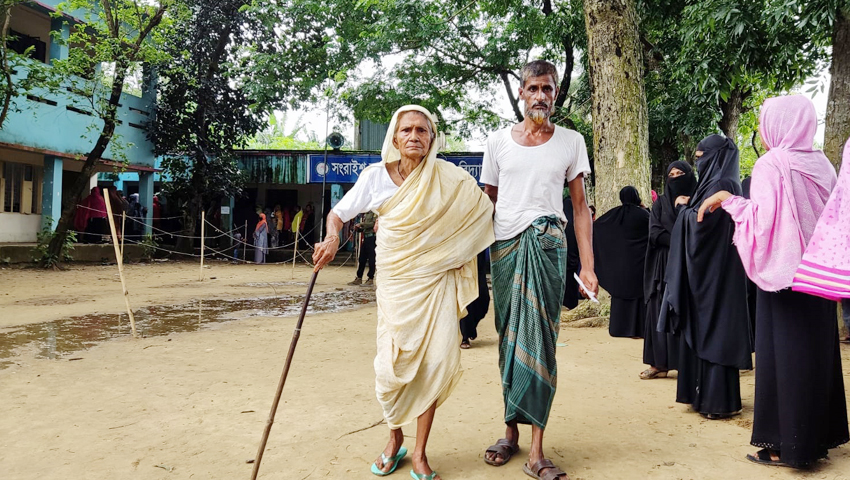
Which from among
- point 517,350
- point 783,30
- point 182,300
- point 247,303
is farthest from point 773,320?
point 182,300

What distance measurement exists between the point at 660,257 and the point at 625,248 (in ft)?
3.55

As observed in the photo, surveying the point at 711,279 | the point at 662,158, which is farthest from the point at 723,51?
the point at 662,158

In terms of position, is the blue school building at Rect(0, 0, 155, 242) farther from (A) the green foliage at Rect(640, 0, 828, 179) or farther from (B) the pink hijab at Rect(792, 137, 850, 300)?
(B) the pink hijab at Rect(792, 137, 850, 300)

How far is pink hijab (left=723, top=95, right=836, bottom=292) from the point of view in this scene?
9.62 ft

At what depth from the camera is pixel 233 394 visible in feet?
14.3

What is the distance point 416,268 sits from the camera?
287 cm

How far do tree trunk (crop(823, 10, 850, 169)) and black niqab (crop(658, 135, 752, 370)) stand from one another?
10.6 ft

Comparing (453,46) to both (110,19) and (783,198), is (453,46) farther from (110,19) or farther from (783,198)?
(783,198)

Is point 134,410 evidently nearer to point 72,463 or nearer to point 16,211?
point 72,463

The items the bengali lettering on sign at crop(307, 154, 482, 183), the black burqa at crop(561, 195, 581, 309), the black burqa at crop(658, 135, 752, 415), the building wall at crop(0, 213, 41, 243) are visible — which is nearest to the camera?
the black burqa at crop(658, 135, 752, 415)

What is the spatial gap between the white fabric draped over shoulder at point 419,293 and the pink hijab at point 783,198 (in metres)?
1.33

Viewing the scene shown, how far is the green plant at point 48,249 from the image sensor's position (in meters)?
13.9

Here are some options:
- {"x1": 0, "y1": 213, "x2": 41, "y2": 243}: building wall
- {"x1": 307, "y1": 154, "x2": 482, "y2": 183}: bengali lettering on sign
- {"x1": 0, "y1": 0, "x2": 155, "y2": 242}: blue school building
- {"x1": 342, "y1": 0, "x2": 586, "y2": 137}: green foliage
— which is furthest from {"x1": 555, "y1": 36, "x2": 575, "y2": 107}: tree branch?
{"x1": 0, "y1": 213, "x2": 41, "y2": 243}: building wall

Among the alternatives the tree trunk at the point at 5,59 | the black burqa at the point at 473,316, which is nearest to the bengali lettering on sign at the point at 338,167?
the tree trunk at the point at 5,59
